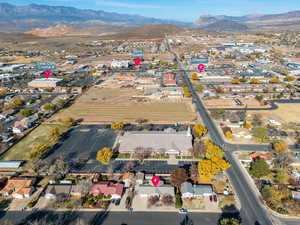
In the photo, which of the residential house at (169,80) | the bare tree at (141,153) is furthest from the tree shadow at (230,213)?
the residential house at (169,80)

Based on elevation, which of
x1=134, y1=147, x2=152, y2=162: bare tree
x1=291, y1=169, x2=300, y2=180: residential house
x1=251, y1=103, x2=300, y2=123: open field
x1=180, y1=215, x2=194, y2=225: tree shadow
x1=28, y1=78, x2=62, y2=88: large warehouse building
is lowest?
x1=180, y1=215, x2=194, y2=225: tree shadow

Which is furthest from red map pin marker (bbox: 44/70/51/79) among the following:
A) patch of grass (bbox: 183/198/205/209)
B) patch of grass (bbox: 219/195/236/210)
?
patch of grass (bbox: 219/195/236/210)

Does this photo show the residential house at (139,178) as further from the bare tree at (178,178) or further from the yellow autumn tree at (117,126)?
the yellow autumn tree at (117,126)

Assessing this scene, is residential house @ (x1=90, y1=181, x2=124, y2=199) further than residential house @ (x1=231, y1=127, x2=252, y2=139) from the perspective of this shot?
No

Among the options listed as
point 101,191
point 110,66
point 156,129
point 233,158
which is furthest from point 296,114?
point 110,66

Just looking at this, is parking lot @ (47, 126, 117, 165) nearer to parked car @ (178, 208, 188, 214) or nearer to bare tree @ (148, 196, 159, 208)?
bare tree @ (148, 196, 159, 208)

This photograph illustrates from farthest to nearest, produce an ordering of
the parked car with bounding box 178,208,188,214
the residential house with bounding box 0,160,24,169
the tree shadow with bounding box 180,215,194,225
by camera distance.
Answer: the residential house with bounding box 0,160,24,169 → the parked car with bounding box 178,208,188,214 → the tree shadow with bounding box 180,215,194,225
